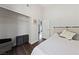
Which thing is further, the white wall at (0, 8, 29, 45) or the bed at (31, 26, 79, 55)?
the white wall at (0, 8, 29, 45)

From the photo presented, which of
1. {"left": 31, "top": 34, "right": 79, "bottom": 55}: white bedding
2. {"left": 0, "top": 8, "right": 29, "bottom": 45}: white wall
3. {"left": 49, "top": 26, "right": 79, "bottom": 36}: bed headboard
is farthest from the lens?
{"left": 49, "top": 26, "right": 79, "bottom": 36}: bed headboard

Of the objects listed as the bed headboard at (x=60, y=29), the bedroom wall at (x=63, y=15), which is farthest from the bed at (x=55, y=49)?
the bedroom wall at (x=63, y=15)

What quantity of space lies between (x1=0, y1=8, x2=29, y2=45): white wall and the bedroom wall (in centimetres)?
134

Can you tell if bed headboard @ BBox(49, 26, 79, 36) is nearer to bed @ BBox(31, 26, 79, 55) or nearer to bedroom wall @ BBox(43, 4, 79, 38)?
bedroom wall @ BBox(43, 4, 79, 38)

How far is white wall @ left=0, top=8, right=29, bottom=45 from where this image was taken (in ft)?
11.4

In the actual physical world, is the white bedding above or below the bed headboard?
below

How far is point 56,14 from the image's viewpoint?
4.47m

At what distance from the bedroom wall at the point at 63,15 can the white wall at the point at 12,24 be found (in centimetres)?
134

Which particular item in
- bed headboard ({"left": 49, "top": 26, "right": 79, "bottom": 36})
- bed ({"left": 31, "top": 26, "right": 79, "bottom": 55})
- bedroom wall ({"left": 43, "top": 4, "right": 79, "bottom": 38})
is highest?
bedroom wall ({"left": 43, "top": 4, "right": 79, "bottom": 38})

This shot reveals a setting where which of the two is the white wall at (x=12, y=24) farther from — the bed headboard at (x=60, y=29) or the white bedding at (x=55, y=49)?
the white bedding at (x=55, y=49)

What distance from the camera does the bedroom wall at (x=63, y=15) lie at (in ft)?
13.1

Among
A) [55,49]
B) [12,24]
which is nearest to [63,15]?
[12,24]

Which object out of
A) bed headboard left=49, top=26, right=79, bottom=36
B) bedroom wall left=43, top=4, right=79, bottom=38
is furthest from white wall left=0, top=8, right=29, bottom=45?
bed headboard left=49, top=26, right=79, bottom=36
